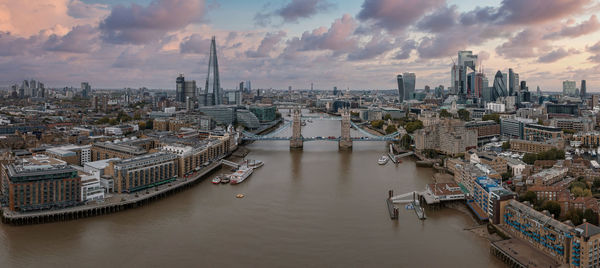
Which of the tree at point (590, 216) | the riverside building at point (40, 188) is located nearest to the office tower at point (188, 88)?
the riverside building at point (40, 188)

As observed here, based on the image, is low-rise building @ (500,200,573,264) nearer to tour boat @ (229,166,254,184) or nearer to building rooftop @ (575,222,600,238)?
building rooftop @ (575,222,600,238)

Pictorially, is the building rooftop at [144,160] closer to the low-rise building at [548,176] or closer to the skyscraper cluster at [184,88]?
the low-rise building at [548,176]

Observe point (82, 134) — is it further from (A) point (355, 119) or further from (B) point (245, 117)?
(A) point (355, 119)

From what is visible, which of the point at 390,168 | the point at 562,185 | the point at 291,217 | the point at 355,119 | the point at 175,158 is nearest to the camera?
the point at 291,217

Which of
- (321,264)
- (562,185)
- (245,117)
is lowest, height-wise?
(321,264)

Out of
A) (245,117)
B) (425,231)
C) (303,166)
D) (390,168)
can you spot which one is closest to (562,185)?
(425,231)

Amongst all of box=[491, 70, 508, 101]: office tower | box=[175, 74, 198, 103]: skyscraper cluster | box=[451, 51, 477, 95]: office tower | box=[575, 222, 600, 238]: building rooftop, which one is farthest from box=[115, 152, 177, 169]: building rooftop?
box=[451, 51, 477, 95]: office tower
